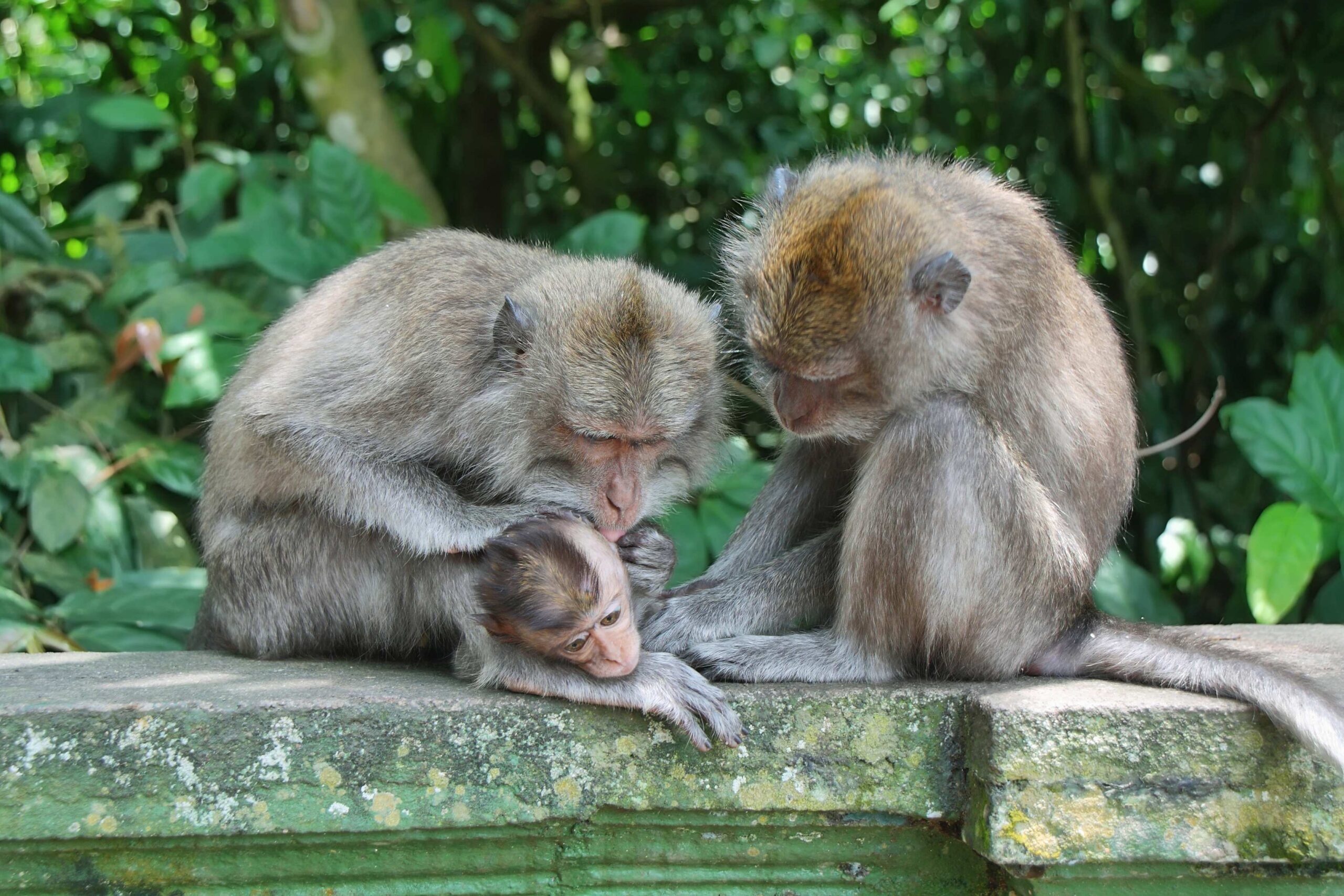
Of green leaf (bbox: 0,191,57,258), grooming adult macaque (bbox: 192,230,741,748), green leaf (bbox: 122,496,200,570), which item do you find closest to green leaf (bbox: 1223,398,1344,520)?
grooming adult macaque (bbox: 192,230,741,748)

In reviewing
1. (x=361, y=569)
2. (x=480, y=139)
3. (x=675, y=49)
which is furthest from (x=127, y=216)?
(x=361, y=569)

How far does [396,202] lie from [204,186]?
861 mm

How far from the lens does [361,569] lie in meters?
3.31

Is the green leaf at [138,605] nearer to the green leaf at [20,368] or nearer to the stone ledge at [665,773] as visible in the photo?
the green leaf at [20,368]

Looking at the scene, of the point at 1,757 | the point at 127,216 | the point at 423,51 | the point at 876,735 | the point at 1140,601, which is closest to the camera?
the point at 1,757

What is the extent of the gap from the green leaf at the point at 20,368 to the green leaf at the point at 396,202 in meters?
1.45

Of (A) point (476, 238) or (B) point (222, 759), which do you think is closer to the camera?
(B) point (222, 759)

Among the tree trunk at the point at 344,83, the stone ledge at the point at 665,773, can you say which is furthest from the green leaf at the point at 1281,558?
the tree trunk at the point at 344,83

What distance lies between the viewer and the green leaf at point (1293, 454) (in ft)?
13.3

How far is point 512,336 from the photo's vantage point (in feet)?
10.8

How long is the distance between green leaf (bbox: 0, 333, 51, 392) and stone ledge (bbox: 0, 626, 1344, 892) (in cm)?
222

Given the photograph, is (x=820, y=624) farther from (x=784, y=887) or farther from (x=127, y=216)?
(x=127, y=216)

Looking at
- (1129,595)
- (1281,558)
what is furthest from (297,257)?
(1281,558)

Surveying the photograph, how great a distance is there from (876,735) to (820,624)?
809mm
